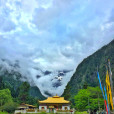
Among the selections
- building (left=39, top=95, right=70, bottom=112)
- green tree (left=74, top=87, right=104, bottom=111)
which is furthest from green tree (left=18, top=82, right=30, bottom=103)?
green tree (left=74, top=87, right=104, bottom=111)

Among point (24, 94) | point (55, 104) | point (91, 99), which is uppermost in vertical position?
point (24, 94)

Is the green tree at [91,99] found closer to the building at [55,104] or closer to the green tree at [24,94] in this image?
the building at [55,104]

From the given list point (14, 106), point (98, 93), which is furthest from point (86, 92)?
point (14, 106)

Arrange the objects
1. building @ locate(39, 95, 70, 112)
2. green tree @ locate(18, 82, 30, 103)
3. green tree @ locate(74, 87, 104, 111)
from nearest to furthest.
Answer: green tree @ locate(74, 87, 104, 111)
building @ locate(39, 95, 70, 112)
green tree @ locate(18, 82, 30, 103)

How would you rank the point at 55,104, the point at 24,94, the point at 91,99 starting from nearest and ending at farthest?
the point at 91,99
the point at 55,104
the point at 24,94

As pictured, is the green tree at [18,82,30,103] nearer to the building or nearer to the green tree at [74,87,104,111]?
the building

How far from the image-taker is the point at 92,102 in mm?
65688

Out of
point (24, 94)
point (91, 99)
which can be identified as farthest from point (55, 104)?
point (24, 94)

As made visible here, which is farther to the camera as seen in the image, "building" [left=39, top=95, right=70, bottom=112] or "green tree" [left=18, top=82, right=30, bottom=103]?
"green tree" [left=18, top=82, right=30, bottom=103]

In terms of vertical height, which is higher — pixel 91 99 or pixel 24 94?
pixel 24 94

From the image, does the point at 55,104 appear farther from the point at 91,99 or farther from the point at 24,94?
the point at 24,94

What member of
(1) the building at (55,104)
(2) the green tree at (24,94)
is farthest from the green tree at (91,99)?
(2) the green tree at (24,94)

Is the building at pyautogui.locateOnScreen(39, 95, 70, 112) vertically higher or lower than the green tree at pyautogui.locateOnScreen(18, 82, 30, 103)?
lower

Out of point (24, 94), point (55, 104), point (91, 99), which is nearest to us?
point (91, 99)
